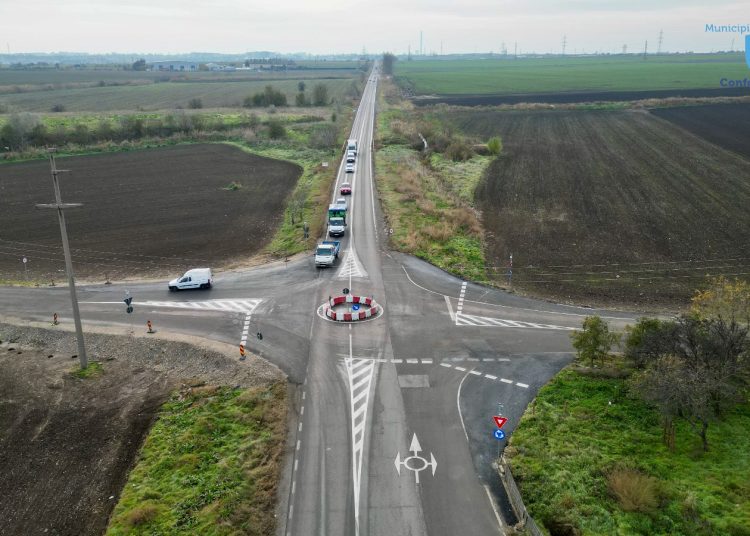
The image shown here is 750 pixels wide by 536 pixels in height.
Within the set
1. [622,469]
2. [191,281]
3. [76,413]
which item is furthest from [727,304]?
[191,281]

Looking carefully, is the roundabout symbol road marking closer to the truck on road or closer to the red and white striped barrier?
the red and white striped barrier

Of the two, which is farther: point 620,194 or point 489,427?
point 620,194

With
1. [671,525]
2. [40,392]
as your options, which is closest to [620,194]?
[671,525]

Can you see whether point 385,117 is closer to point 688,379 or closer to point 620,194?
point 620,194

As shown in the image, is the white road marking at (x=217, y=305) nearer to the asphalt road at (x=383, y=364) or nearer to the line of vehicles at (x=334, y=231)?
the asphalt road at (x=383, y=364)

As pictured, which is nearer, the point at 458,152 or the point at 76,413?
the point at 76,413

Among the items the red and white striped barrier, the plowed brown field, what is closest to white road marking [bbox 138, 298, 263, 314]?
the red and white striped barrier

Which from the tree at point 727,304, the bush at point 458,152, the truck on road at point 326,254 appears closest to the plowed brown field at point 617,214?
the bush at point 458,152

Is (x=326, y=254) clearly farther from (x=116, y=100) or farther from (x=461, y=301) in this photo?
(x=116, y=100)
